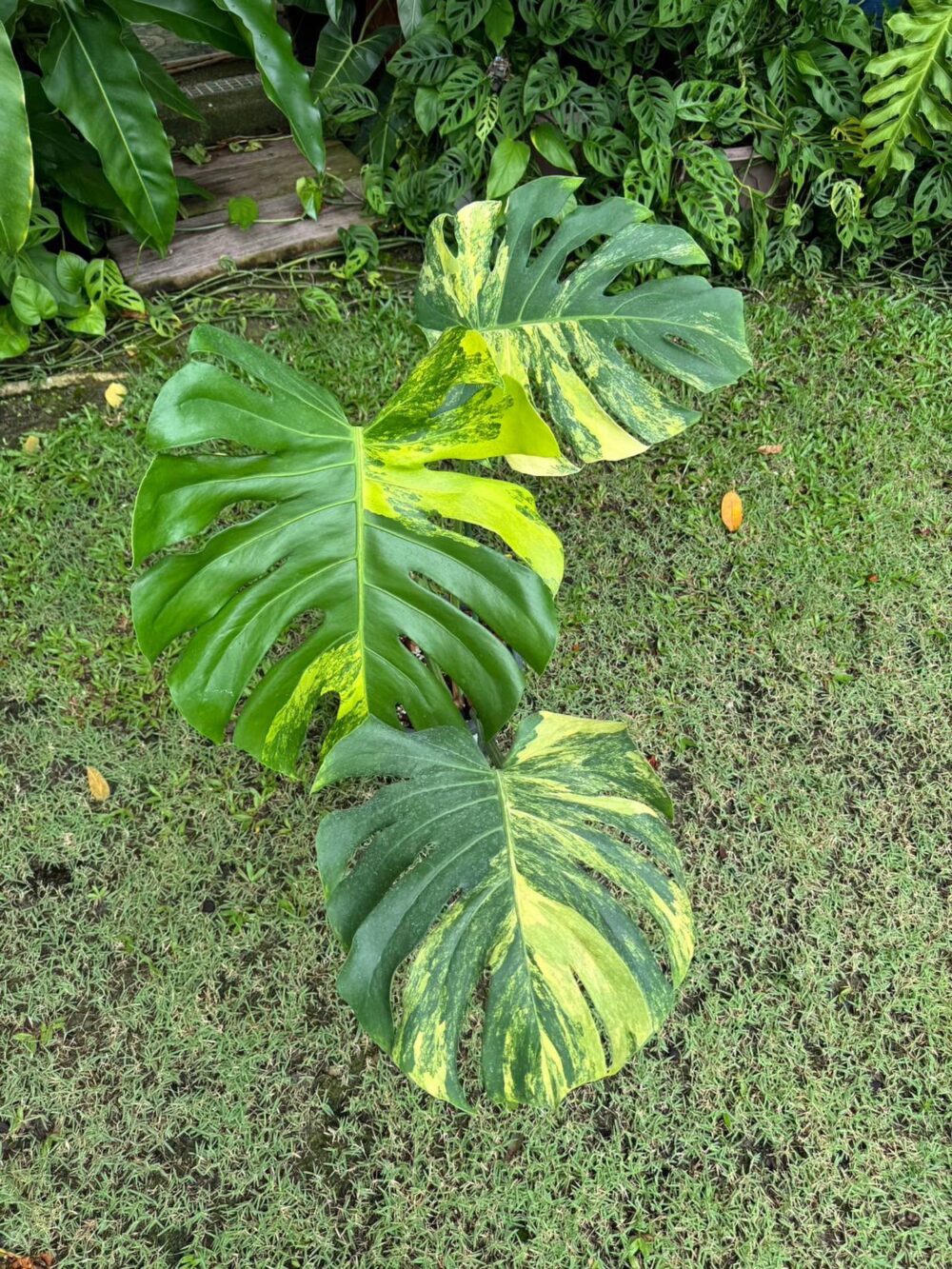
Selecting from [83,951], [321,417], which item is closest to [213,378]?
[321,417]

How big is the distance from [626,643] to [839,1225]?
1.14 metres

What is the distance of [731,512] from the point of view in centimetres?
216

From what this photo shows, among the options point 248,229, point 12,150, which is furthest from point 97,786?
point 248,229

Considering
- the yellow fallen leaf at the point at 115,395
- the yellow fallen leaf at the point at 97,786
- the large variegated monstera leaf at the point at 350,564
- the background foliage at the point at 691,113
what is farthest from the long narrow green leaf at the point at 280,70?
the yellow fallen leaf at the point at 97,786

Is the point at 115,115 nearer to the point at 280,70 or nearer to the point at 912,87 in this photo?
the point at 280,70

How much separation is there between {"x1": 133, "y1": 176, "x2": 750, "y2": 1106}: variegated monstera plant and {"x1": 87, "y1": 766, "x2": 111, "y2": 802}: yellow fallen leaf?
635mm

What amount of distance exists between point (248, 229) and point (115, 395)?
24.5 inches

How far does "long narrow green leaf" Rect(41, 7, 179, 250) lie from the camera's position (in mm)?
1792

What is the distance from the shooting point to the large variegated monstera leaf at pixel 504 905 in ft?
3.42

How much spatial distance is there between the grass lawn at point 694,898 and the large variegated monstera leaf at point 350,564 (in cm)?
57

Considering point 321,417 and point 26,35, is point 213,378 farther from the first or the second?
point 26,35

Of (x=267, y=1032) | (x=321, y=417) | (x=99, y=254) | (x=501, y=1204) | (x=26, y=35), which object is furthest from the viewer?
(x=99, y=254)

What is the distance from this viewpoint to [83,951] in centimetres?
161

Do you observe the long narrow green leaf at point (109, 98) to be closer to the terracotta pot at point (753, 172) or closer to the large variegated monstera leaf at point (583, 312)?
the large variegated monstera leaf at point (583, 312)
